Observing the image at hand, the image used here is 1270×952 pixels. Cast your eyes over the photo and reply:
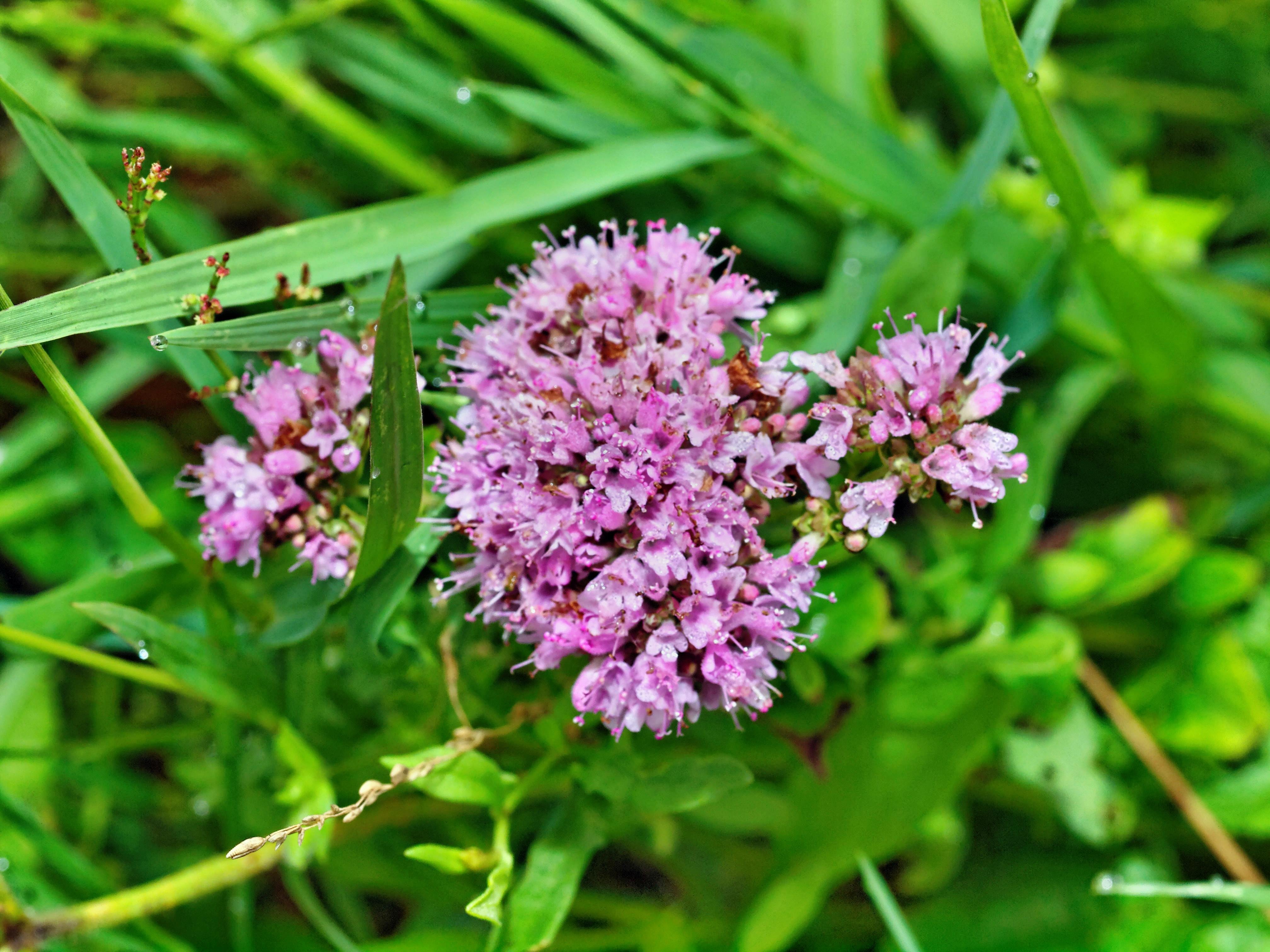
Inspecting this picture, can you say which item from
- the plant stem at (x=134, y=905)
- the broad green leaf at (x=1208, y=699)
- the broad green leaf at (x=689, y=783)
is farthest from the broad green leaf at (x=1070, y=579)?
the plant stem at (x=134, y=905)

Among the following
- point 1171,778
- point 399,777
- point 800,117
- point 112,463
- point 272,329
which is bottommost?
point 1171,778

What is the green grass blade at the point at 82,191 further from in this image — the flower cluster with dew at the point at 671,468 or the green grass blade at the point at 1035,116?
the green grass blade at the point at 1035,116

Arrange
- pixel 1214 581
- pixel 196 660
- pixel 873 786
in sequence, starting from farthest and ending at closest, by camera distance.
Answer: pixel 1214 581
pixel 873 786
pixel 196 660

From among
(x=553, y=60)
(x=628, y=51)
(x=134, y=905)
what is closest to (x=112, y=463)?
(x=134, y=905)

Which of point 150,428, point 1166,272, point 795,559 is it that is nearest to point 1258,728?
point 1166,272

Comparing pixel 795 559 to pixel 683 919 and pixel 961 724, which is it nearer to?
pixel 961 724

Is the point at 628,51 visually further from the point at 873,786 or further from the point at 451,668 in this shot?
the point at 873,786

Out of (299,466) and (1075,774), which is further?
(1075,774)
